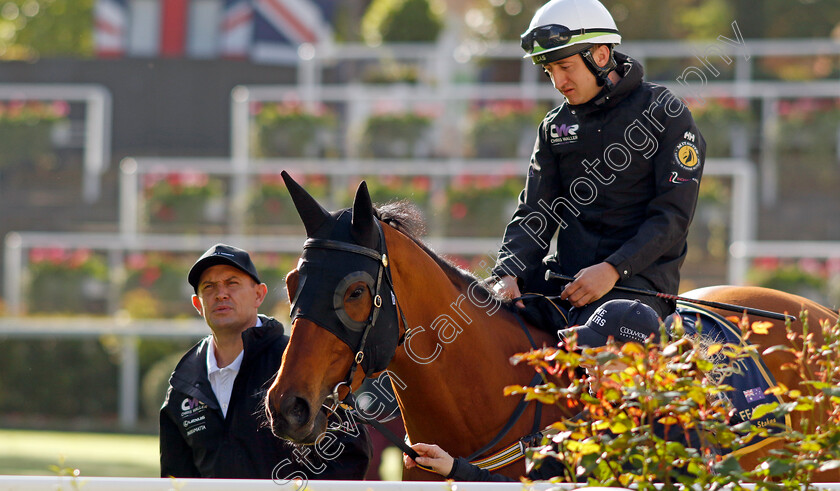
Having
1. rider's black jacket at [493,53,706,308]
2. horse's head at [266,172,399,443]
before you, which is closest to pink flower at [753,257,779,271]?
rider's black jacket at [493,53,706,308]

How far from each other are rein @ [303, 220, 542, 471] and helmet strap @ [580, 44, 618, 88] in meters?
0.92

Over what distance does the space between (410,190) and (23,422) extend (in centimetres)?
497

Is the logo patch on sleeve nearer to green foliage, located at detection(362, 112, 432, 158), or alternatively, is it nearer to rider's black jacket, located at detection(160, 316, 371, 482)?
rider's black jacket, located at detection(160, 316, 371, 482)

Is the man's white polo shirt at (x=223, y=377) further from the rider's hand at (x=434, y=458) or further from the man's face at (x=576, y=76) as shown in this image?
the man's face at (x=576, y=76)

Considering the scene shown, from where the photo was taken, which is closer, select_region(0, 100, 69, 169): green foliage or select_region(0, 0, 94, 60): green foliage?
select_region(0, 100, 69, 169): green foliage

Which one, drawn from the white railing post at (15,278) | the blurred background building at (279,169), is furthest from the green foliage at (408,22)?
the white railing post at (15,278)

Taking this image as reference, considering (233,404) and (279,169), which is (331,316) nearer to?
(233,404)

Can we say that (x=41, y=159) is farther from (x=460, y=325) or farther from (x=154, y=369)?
(x=460, y=325)

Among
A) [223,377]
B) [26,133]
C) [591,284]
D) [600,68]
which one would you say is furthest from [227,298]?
[26,133]

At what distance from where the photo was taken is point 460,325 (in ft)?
10.6

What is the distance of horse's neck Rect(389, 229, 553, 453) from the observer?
3.13 meters

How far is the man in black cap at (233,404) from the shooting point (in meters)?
3.55

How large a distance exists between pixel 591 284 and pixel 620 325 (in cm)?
28

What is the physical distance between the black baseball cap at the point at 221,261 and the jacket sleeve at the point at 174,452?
0.46 meters
